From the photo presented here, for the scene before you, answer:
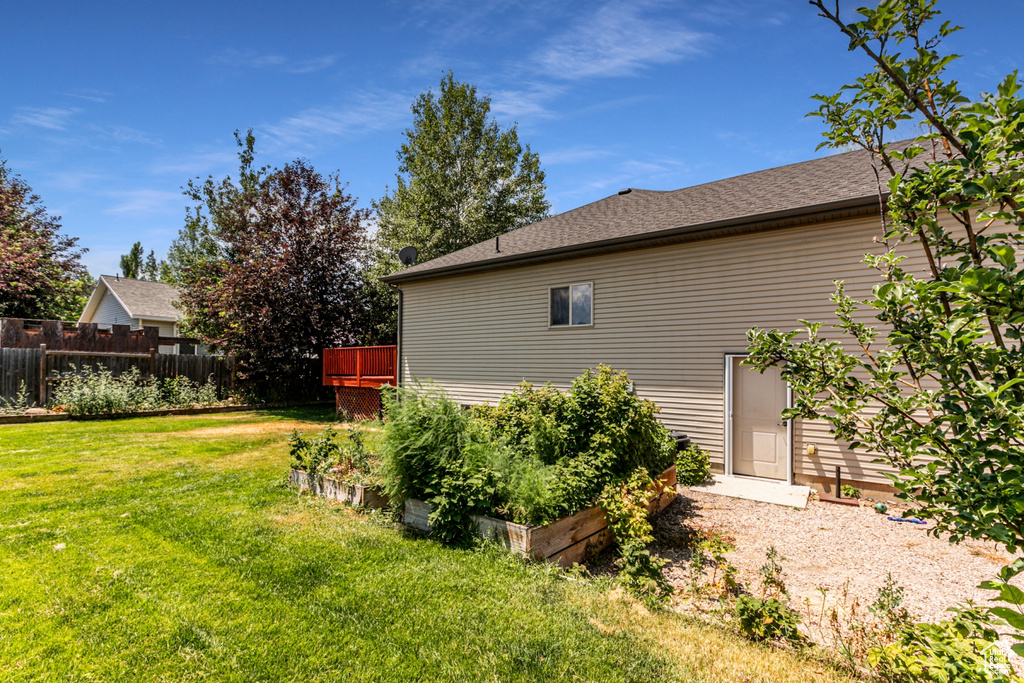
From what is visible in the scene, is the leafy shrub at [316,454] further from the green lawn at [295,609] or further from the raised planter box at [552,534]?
the raised planter box at [552,534]

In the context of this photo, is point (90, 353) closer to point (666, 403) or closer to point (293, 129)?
point (293, 129)

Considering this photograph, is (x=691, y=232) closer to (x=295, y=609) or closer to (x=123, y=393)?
(x=295, y=609)

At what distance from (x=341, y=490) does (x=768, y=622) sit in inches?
180

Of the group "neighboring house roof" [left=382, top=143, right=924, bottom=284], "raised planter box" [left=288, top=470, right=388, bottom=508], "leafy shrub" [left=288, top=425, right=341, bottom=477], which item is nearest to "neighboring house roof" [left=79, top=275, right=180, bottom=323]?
"neighboring house roof" [left=382, top=143, right=924, bottom=284]

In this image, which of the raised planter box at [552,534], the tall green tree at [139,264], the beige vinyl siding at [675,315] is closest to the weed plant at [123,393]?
the beige vinyl siding at [675,315]

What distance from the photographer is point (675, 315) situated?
27.8 feet

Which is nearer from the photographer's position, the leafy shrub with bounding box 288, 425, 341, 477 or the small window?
the leafy shrub with bounding box 288, 425, 341, 477

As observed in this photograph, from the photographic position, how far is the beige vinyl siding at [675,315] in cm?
707

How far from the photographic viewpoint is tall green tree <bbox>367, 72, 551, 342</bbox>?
80.9ft

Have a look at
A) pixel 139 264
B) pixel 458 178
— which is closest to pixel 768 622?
pixel 458 178

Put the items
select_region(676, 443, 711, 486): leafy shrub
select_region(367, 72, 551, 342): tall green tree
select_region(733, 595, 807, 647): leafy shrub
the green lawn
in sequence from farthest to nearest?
select_region(367, 72, 551, 342): tall green tree, select_region(676, 443, 711, 486): leafy shrub, select_region(733, 595, 807, 647): leafy shrub, the green lawn

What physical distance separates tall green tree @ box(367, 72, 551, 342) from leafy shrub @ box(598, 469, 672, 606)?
20944mm

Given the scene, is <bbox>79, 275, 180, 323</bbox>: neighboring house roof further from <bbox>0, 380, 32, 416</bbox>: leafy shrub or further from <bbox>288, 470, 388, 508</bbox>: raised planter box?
<bbox>288, 470, 388, 508</bbox>: raised planter box

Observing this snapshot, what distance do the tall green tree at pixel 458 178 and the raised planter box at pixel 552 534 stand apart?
824 inches
